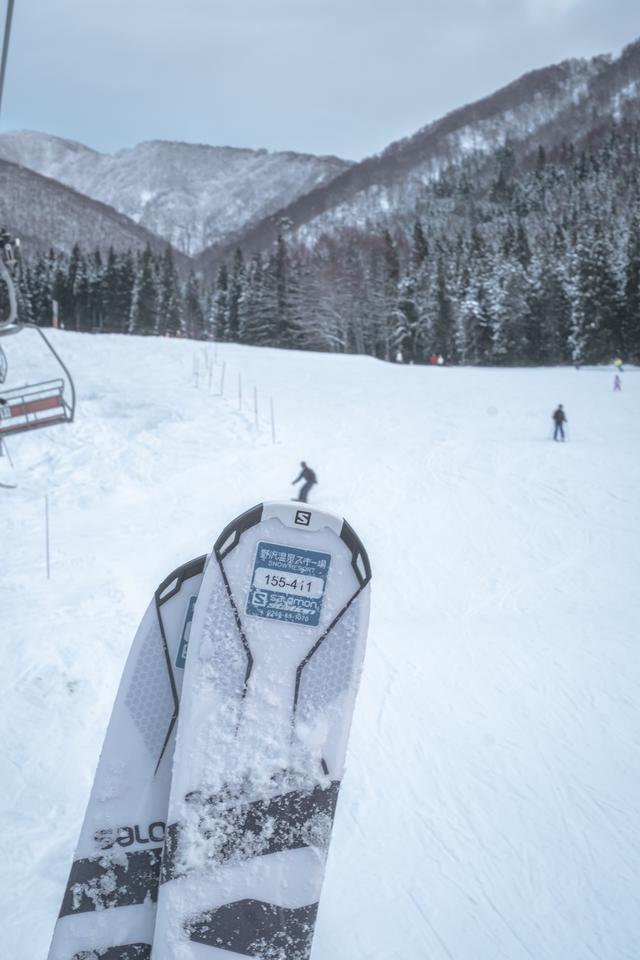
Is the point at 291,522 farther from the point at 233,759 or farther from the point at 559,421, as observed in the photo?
the point at 559,421

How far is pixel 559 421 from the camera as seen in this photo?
18.5 m

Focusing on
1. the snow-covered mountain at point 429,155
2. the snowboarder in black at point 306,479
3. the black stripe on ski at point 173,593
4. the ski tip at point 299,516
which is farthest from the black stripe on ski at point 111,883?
the snow-covered mountain at point 429,155

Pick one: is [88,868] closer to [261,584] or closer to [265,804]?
[265,804]

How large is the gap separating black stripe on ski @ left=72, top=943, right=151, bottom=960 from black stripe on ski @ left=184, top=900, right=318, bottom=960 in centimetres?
30

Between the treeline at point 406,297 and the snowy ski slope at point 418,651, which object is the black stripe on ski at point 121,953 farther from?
the treeline at point 406,297

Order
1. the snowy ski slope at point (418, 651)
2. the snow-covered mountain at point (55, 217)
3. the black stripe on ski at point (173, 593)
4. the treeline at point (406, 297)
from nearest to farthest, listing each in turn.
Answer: the black stripe on ski at point (173, 593) < the snowy ski slope at point (418, 651) < the treeline at point (406, 297) < the snow-covered mountain at point (55, 217)

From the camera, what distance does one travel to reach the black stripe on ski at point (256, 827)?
2.89 m

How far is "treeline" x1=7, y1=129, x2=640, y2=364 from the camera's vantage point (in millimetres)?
44531

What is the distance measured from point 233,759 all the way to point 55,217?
7066 inches

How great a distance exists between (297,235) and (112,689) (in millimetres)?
136792

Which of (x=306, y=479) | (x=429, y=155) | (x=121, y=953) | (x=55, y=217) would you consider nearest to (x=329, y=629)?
(x=121, y=953)

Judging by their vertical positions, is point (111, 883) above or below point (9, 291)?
below

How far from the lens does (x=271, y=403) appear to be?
→ 22.2 meters

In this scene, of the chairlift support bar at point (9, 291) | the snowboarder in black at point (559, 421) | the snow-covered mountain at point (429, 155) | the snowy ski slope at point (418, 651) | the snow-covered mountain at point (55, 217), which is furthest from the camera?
the snow-covered mountain at point (55, 217)
